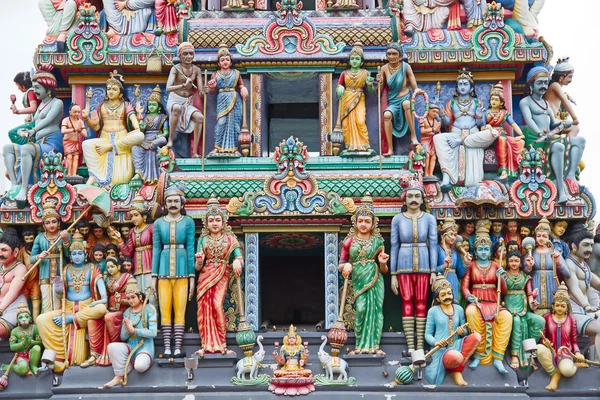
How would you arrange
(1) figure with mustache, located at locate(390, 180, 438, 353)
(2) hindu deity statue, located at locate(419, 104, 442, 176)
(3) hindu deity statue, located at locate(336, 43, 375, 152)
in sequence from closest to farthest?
1. (1) figure with mustache, located at locate(390, 180, 438, 353)
2. (2) hindu deity statue, located at locate(419, 104, 442, 176)
3. (3) hindu deity statue, located at locate(336, 43, 375, 152)

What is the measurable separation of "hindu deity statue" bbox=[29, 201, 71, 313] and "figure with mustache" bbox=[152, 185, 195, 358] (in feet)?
5.89

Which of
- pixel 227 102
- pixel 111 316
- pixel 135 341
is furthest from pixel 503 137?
pixel 111 316

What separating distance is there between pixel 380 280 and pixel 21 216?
21.9ft

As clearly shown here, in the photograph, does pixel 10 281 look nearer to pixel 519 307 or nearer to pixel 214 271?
pixel 214 271

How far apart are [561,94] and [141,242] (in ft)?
28.6

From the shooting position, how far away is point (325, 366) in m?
22.4

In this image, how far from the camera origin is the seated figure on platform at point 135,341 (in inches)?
882

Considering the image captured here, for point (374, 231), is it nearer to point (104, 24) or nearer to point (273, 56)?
point (273, 56)

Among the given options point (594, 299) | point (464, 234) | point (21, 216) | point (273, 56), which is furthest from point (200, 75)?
point (594, 299)

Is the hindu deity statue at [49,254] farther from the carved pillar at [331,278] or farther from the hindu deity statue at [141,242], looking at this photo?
the carved pillar at [331,278]

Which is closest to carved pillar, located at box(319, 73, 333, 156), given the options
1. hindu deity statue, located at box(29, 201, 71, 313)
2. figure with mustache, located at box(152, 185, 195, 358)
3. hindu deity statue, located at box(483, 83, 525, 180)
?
hindu deity statue, located at box(483, 83, 525, 180)

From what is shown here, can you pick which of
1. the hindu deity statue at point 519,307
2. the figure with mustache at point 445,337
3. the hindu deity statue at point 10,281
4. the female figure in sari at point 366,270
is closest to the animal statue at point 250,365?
the female figure in sari at point 366,270

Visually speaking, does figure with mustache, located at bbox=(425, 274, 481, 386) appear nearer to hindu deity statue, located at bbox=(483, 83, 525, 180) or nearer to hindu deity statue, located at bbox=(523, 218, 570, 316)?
hindu deity statue, located at bbox=(523, 218, 570, 316)

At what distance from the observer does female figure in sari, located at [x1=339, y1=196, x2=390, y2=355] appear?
74.9 ft
